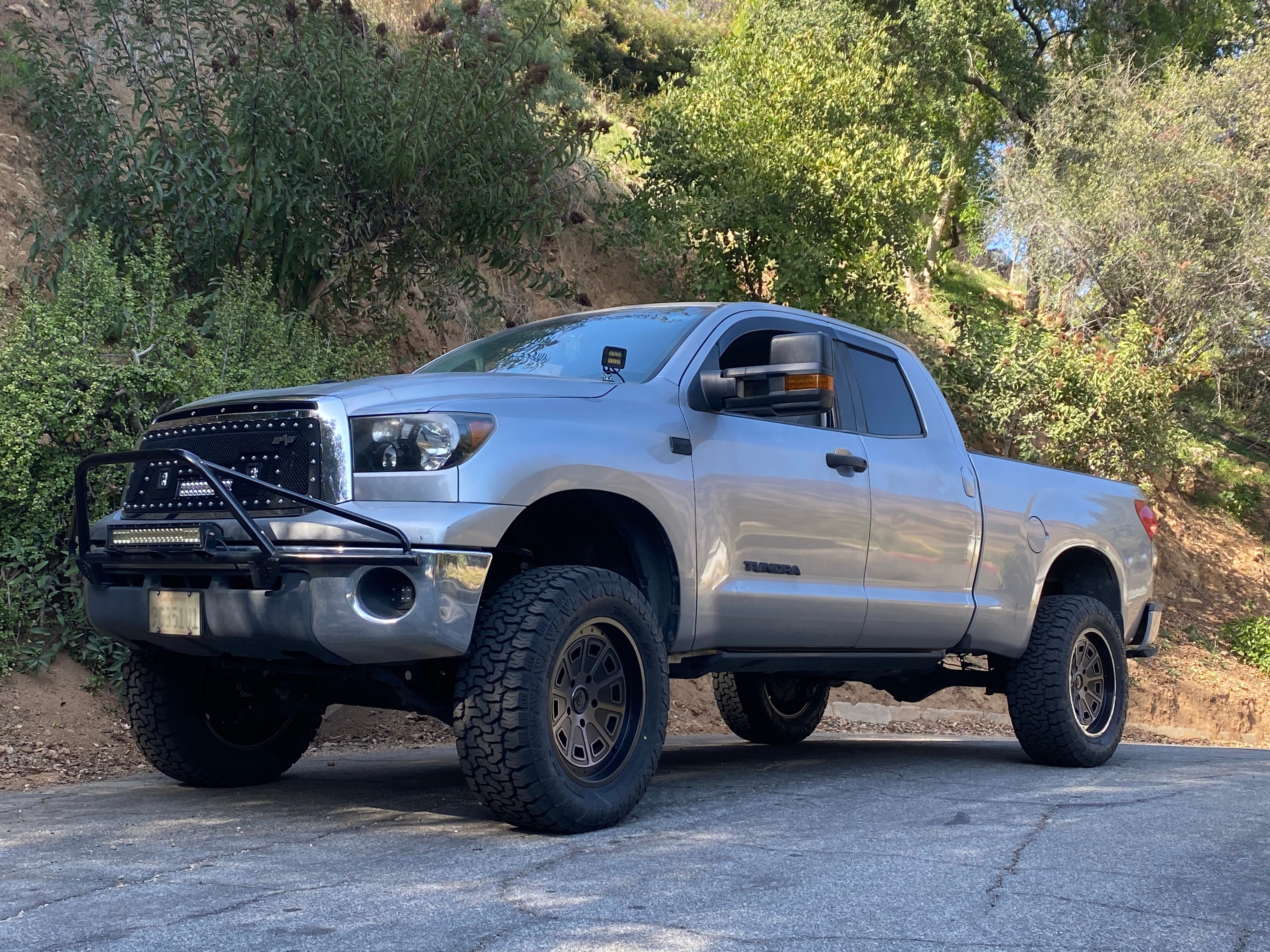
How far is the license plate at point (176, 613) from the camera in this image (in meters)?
4.35

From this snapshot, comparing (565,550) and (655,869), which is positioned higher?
(565,550)

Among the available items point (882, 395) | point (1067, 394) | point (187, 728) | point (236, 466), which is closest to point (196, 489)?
point (236, 466)

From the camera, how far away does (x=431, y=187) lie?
10172mm

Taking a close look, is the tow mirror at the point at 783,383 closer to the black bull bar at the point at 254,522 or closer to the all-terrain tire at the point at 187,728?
the black bull bar at the point at 254,522

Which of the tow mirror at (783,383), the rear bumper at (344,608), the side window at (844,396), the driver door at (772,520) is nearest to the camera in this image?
the rear bumper at (344,608)

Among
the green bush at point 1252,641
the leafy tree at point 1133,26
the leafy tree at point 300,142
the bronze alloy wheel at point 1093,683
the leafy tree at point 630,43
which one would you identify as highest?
the leafy tree at point 630,43

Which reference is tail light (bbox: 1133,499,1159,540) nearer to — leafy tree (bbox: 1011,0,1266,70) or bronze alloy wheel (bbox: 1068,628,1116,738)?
bronze alloy wheel (bbox: 1068,628,1116,738)

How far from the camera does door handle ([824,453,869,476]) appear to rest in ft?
18.5

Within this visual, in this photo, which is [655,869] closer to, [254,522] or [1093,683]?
[254,522]

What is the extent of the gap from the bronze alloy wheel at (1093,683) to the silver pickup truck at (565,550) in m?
0.22

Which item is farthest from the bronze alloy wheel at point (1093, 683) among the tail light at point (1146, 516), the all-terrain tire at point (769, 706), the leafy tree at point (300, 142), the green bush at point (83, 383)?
the leafy tree at point (300, 142)

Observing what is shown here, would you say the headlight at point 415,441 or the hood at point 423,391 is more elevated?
the hood at point 423,391

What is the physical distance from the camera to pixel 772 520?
5.29 metres

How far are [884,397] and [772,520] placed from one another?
1.44m
